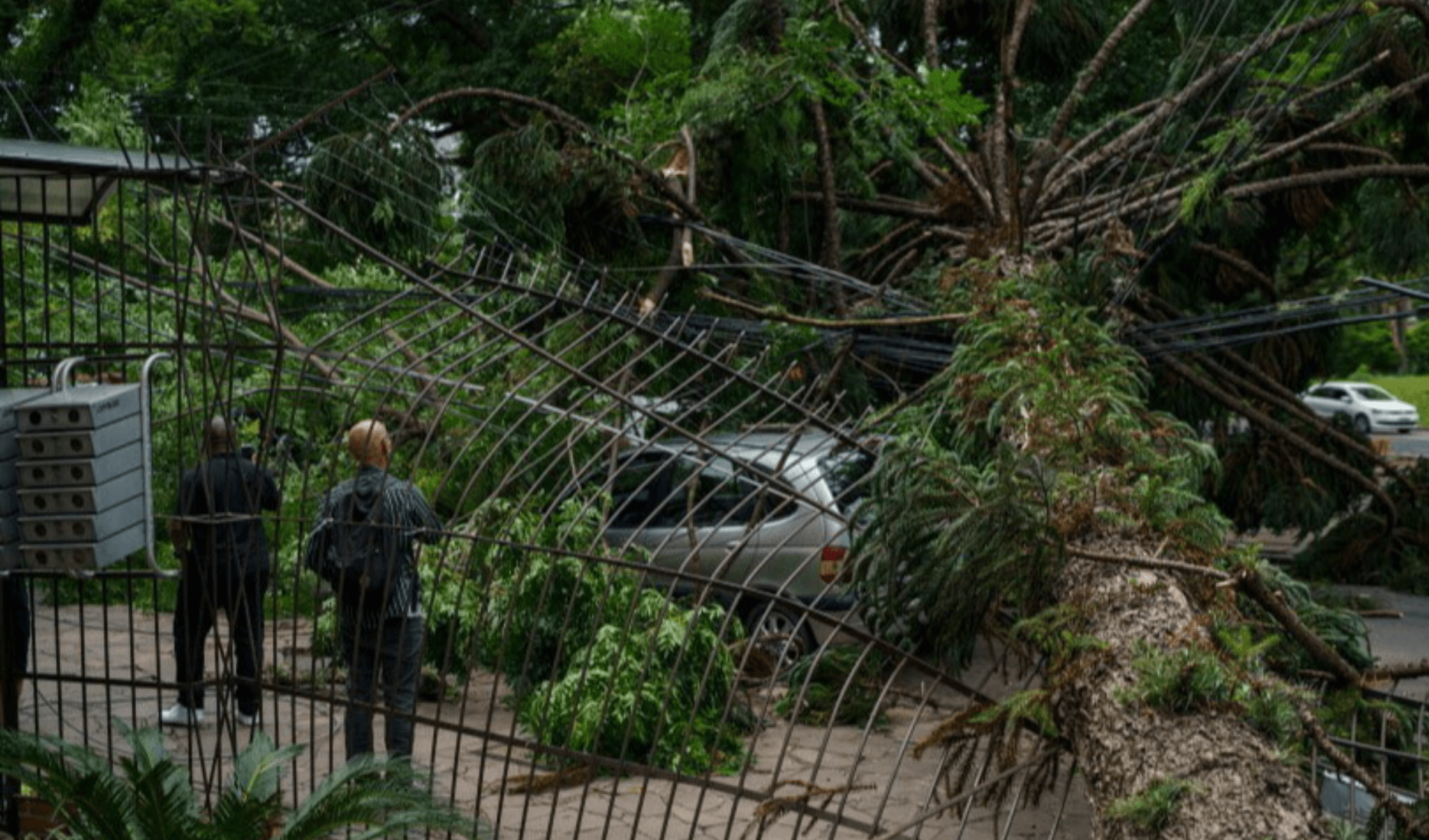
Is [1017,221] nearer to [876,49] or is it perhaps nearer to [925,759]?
[876,49]

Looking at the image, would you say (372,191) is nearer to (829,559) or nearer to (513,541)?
(829,559)

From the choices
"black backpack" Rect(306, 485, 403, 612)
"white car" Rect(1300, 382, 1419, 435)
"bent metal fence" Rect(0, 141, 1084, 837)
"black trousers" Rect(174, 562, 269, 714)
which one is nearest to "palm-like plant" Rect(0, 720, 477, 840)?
"bent metal fence" Rect(0, 141, 1084, 837)

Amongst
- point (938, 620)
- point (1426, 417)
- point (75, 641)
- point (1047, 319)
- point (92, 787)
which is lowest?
point (1426, 417)

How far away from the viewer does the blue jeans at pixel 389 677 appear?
20.3ft

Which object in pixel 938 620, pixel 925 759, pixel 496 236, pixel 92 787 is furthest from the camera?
pixel 496 236

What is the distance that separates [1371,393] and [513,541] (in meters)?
35.6

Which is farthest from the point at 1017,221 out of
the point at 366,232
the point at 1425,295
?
the point at 1425,295

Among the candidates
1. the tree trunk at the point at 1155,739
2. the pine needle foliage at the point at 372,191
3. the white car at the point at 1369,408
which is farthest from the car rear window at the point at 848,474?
the white car at the point at 1369,408

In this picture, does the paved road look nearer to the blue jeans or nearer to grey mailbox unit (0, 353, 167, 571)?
the blue jeans

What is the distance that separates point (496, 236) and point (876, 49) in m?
2.89

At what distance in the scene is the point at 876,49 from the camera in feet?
36.6

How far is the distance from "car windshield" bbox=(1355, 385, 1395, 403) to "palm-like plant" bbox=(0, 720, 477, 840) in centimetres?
3625

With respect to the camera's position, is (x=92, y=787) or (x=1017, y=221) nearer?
(x=92, y=787)

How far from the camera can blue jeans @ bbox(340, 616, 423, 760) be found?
20.3 feet
